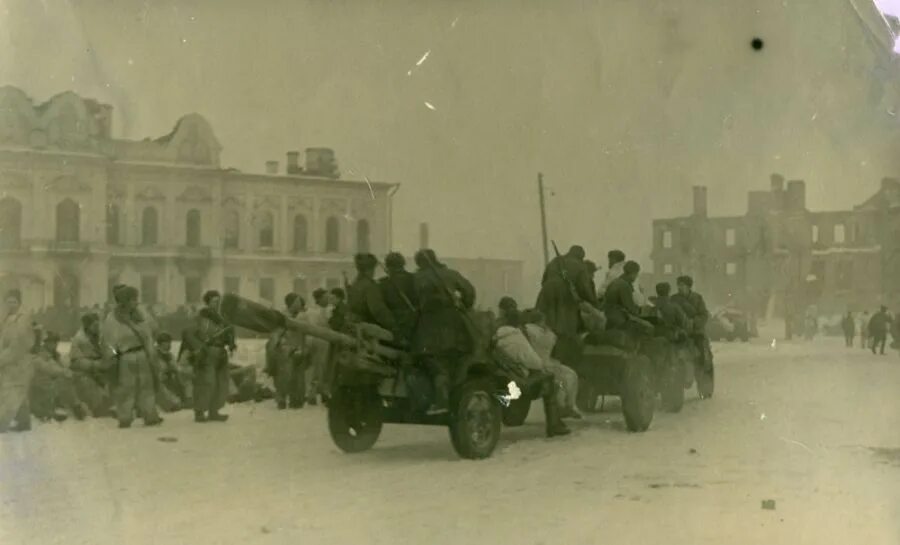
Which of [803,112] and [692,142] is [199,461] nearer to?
[692,142]

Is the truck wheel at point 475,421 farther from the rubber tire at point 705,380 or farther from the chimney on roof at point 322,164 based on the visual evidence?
the chimney on roof at point 322,164

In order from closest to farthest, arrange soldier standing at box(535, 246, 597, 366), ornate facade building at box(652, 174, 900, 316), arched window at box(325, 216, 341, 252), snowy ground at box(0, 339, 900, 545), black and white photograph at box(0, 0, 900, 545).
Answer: snowy ground at box(0, 339, 900, 545) → black and white photograph at box(0, 0, 900, 545) → arched window at box(325, 216, 341, 252) → soldier standing at box(535, 246, 597, 366) → ornate facade building at box(652, 174, 900, 316)

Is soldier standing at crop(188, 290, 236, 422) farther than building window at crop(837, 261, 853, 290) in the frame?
No

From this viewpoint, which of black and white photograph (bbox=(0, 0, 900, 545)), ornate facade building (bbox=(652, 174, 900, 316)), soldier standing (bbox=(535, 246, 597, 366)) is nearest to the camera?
black and white photograph (bbox=(0, 0, 900, 545))

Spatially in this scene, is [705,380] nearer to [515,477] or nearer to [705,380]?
[705,380]

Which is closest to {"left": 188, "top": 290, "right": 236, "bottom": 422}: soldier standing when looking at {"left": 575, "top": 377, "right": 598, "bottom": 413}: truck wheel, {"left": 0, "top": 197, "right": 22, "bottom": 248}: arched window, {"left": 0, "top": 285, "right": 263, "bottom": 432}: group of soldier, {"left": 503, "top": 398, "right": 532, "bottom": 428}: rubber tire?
{"left": 0, "top": 285, "right": 263, "bottom": 432}: group of soldier

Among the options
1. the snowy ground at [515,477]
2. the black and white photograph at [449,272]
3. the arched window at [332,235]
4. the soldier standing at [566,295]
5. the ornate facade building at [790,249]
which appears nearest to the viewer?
the snowy ground at [515,477]

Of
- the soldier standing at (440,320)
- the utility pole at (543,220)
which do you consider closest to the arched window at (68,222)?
the soldier standing at (440,320)

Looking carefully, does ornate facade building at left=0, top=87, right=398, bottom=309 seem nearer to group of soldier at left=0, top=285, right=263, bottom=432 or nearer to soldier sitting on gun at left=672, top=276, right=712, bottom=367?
group of soldier at left=0, top=285, right=263, bottom=432
